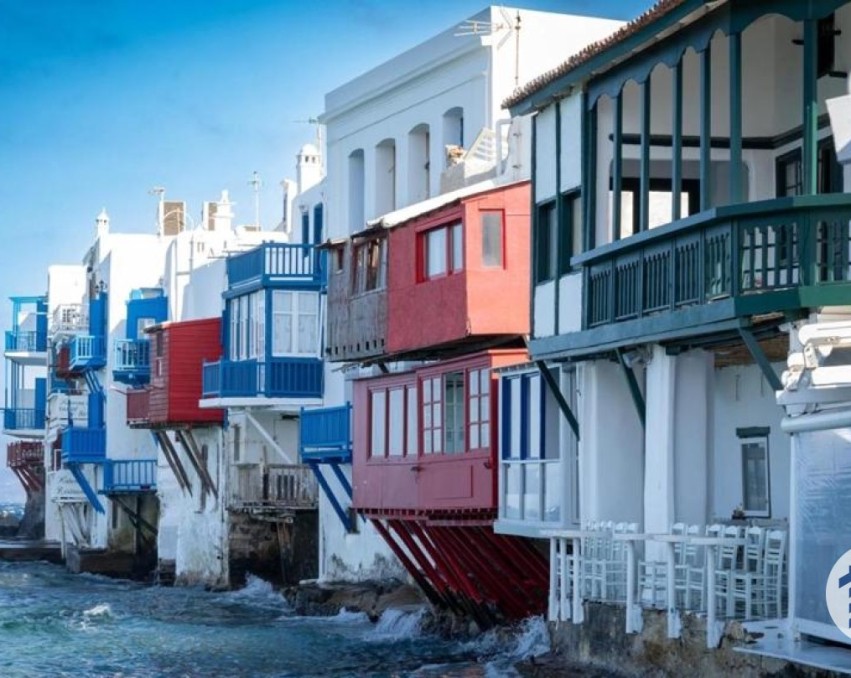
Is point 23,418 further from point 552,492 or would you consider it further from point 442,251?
point 552,492

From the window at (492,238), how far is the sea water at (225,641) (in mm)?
5491

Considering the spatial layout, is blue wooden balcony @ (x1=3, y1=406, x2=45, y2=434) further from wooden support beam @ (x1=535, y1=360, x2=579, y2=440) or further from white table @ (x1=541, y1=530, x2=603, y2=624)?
white table @ (x1=541, y1=530, x2=603, y2=624)

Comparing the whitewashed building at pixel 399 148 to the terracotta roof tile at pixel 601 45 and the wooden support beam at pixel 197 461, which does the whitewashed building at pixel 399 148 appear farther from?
the wooden support beam at pixel 197 461

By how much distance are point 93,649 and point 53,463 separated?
119 feet

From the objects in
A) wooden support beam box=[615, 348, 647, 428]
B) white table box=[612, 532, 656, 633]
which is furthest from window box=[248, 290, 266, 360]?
white table box=[612, 532, 656, 633]

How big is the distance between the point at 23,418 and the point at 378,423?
5083 cm

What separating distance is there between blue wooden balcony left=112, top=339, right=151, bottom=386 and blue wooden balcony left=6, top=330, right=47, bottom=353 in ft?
72.5

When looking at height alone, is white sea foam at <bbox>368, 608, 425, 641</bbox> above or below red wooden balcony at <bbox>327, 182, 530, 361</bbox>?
below

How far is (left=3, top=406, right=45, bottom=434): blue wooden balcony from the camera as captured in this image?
82.0m

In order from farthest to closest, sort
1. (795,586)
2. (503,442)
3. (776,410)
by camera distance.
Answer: (503,442)
(776,410)
(795,586)

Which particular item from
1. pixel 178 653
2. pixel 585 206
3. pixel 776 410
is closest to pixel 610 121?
pixel 585 206

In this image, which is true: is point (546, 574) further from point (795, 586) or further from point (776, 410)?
point (795, 586)

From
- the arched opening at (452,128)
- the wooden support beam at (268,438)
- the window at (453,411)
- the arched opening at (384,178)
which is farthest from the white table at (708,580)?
the wooden support beam at (268,438)

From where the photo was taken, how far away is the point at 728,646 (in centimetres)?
1984
